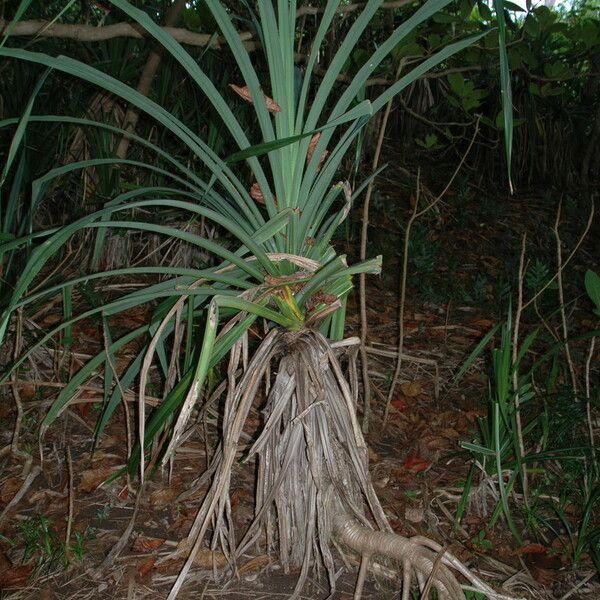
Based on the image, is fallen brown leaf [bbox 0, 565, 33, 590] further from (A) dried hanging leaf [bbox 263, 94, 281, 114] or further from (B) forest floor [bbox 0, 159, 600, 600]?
(A) dried hanging leaf [bbox 263, 94, 281, 114]

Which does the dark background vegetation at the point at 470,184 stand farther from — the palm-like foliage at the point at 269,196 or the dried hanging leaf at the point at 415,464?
the palm-like foliage at the point at 269,196

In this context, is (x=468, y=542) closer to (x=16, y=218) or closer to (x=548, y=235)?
(x=16, y=218)

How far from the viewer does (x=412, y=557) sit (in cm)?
159

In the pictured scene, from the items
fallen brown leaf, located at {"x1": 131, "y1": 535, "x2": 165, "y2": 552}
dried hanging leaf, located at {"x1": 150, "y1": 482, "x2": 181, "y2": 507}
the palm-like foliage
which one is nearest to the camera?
the palm-like foliage

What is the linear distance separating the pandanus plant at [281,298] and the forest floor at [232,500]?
0.67 ft

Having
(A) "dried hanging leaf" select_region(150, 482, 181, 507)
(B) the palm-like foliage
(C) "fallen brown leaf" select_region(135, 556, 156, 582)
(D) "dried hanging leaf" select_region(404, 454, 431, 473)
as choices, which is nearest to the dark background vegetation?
(D) "dried hanging leaf" select_region(404, 454, 431, 473)

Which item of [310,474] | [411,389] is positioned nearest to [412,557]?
[310,474]

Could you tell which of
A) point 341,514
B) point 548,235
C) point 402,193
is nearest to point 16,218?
point 341,514

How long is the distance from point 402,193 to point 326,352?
3608mm

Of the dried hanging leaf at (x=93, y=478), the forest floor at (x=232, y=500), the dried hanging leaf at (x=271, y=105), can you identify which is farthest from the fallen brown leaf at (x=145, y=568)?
the dried hanging leaf at (x=271, y=105)

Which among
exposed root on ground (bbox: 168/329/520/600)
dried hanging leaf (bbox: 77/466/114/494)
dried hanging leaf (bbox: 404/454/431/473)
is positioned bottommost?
dried hanging leaf (bbox: 404/454/431/473)

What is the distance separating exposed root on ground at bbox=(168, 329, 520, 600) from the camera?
1554 millimetres

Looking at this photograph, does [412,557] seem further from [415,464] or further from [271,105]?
[271,105]

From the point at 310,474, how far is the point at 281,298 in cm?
42
